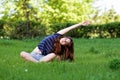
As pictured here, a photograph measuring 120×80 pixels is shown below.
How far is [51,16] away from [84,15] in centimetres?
499

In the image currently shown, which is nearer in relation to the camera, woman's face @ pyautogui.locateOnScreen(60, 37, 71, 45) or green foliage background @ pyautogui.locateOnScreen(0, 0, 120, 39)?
woman's face @ pyautogui.locateOnScreen(60, 37, 71, 45)

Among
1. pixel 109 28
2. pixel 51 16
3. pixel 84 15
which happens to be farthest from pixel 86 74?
pixel 84 15

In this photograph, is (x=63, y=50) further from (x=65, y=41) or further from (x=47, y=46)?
(x=47, y=46)

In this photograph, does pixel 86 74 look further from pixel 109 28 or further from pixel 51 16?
pixel 51 16

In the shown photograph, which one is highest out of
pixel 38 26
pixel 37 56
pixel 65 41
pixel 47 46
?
pixel 65 41

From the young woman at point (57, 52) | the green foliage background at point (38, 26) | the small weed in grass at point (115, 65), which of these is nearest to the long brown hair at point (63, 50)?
the young woman at point (57, 52)

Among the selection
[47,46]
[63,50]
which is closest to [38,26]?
[47,46]

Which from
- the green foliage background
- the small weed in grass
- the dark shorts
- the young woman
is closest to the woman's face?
the young woman

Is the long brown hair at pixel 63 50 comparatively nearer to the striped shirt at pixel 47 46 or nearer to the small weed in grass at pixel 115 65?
the striped shirt at pixel 47 46

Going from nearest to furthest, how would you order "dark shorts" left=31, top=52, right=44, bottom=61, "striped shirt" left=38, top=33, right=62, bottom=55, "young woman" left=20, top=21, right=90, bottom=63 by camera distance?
"young woman" left=20, top=21, right=90, bottom=63, "dark shorts" left=31, top=52, right=44, bottom=61, "striped shirt" left=38, top=33, right=62, bottom=55

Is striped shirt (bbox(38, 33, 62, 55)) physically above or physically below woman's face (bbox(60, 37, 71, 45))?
below

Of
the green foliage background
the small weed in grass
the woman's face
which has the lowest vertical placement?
the green foliage background

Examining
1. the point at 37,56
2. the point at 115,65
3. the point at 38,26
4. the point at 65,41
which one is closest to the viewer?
the point at 115,65

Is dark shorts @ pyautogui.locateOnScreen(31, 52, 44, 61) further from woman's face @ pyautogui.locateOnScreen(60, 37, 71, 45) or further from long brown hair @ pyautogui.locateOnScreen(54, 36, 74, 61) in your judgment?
woman's face @ pyautogui.locateOnScreen(60, 37, 71, 45)
